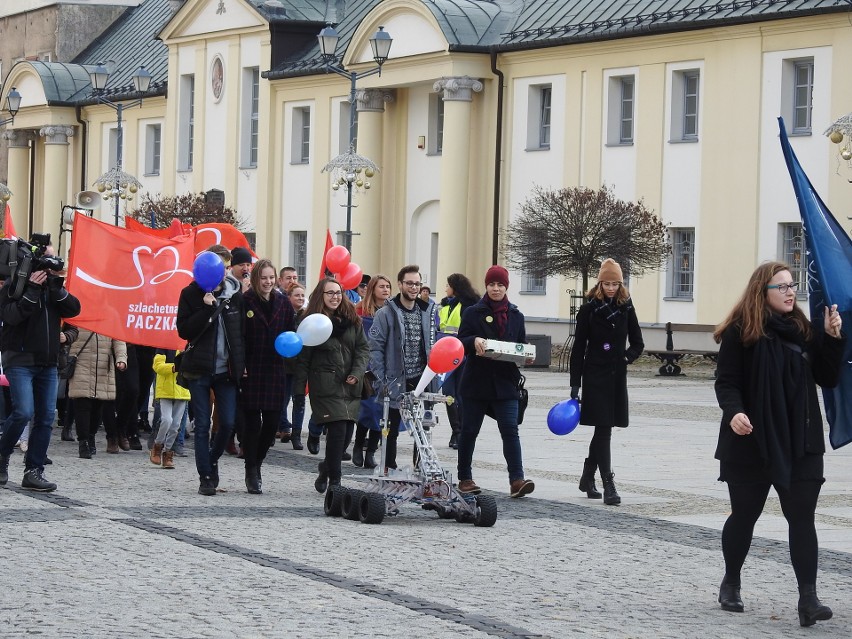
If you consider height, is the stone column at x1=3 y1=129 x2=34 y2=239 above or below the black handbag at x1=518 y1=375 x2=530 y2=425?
above

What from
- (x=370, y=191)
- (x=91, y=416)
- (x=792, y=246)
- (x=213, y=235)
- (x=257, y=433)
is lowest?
(x=91, y=416)

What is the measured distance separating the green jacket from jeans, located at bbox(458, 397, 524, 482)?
2.92 ft

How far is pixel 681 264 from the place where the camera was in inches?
1522

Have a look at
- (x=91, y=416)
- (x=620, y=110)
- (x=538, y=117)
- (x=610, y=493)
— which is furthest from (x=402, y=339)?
(x=538, y=117)

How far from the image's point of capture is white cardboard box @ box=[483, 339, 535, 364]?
1319 centimetres

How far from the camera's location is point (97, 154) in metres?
60.7

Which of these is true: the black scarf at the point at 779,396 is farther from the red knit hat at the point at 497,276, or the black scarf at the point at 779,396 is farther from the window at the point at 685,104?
the window at the point at 685,104

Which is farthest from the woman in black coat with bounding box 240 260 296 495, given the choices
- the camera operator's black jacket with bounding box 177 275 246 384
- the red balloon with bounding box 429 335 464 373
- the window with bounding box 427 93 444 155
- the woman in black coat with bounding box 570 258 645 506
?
the window with bounding box 427 93 444 155

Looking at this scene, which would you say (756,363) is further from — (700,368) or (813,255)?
(700,368)

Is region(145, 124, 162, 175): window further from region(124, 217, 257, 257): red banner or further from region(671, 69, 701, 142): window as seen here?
region(124, 217, 257, 257): red banner

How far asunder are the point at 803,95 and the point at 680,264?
4666 mm

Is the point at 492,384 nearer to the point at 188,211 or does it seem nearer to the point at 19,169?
the point at 188,211

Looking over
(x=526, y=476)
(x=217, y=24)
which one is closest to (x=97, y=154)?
(x=217, y=24)

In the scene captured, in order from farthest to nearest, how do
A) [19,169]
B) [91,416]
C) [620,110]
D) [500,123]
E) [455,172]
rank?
[19,169] < [455,172] < [500,123] < [620,110] < [91,416]
